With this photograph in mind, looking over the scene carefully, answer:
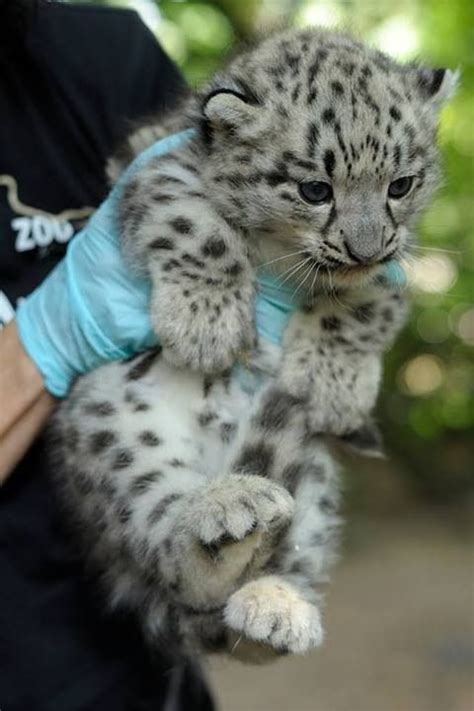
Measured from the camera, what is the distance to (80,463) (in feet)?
6.70

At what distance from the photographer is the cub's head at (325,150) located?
188cm

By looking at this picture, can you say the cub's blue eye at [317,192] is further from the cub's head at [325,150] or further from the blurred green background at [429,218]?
the blurred green background at [429,218]

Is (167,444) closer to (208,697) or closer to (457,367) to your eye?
(208,697)

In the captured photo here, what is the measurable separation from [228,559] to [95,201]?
953 millimetres

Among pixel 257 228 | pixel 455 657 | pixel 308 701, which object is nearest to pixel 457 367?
pixel 455 657

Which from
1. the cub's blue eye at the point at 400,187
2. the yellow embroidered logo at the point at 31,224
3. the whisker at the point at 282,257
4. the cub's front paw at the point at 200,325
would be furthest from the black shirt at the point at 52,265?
the cub's blue eye at the point at 400,187

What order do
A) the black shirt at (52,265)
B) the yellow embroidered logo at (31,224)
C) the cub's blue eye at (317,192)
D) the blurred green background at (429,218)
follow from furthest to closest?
the blurred green background at (429,218) < the yellow embroidered logo at (31,224) < the black shirt at (52,265) < the cub's blue eye at (317,192)

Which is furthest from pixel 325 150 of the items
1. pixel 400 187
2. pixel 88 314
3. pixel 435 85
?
pixel 88 314

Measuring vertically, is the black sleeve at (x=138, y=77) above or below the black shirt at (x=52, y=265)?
above

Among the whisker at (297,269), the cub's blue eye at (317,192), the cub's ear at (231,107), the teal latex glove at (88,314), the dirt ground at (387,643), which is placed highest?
the cub's ear at (231,107)

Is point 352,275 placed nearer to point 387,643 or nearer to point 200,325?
point 200,325

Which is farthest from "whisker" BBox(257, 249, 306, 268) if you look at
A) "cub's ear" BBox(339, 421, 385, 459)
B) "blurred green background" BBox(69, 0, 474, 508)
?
"blurred green background" BBox(69, 0, 474, 508)

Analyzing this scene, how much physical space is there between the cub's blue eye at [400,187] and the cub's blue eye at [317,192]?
120 millimetres

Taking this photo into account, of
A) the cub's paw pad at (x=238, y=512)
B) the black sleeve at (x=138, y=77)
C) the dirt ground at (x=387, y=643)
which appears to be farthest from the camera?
the dirt ground at (x=387, y=643)
